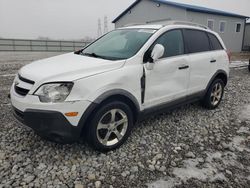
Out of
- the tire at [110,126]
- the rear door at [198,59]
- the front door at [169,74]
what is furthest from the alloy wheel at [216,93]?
the tire at [110,126]

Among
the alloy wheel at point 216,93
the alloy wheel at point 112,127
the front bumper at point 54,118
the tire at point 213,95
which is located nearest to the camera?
the front bumper at point 54,118

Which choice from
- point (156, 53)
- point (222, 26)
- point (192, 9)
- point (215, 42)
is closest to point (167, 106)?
point (156, 53)

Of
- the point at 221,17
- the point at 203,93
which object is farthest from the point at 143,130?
the point at 221,17

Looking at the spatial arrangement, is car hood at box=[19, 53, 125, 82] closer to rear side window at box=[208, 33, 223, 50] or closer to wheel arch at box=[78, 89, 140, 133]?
wheel arch at box=[78, 89, 140, 133]

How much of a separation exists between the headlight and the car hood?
7 centimetres

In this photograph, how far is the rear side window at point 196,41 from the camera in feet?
13.3

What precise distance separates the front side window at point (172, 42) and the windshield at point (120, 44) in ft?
0.73

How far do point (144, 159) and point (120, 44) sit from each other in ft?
6.32

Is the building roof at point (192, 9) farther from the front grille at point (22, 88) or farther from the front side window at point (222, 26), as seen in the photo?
the front grille at point (22, 88)

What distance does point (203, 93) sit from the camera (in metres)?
4.49

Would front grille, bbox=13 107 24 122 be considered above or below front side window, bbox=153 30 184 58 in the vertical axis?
below

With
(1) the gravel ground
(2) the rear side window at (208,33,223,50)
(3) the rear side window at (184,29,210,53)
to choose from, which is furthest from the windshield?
(2) the rear side window at (208,33,223,50)

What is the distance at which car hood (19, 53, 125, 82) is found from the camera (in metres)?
2.62

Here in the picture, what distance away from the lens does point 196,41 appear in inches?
167
